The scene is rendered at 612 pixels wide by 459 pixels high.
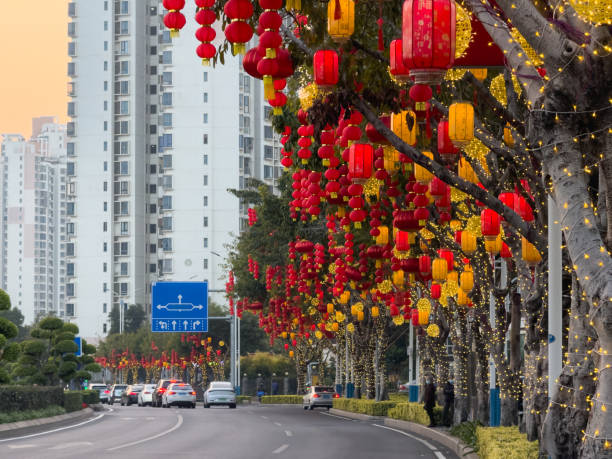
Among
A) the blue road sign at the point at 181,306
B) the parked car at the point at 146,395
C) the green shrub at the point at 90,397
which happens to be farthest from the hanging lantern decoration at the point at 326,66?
the parked car at the point at 146,395

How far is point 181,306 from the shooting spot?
175 feet

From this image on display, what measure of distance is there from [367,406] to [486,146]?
28.8 metres

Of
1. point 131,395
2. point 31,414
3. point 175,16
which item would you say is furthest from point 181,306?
point 175,16

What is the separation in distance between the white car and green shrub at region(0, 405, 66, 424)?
1777cm

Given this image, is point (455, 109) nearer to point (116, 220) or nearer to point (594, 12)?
point (594, 12)

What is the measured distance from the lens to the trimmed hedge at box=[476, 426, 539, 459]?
14.9 metres

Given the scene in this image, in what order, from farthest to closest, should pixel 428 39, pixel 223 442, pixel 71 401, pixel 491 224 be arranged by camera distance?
pixel 71 401
pixel 223 442
pixel 491 224
pixel 428 39

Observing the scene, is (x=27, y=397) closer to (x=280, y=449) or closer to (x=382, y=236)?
(x=280, y=449)

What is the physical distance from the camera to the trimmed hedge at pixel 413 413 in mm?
32406

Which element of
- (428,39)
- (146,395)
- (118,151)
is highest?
(118,151)

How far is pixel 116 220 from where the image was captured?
133875mm

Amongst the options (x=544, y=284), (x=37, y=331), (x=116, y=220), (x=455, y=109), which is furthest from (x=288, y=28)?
(x=116, y=220)

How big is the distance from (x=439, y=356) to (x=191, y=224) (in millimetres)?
89614

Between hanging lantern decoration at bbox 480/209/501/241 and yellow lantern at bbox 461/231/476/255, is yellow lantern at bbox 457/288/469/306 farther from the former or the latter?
hanging lantern decoration at bbox 480/209/501/241
